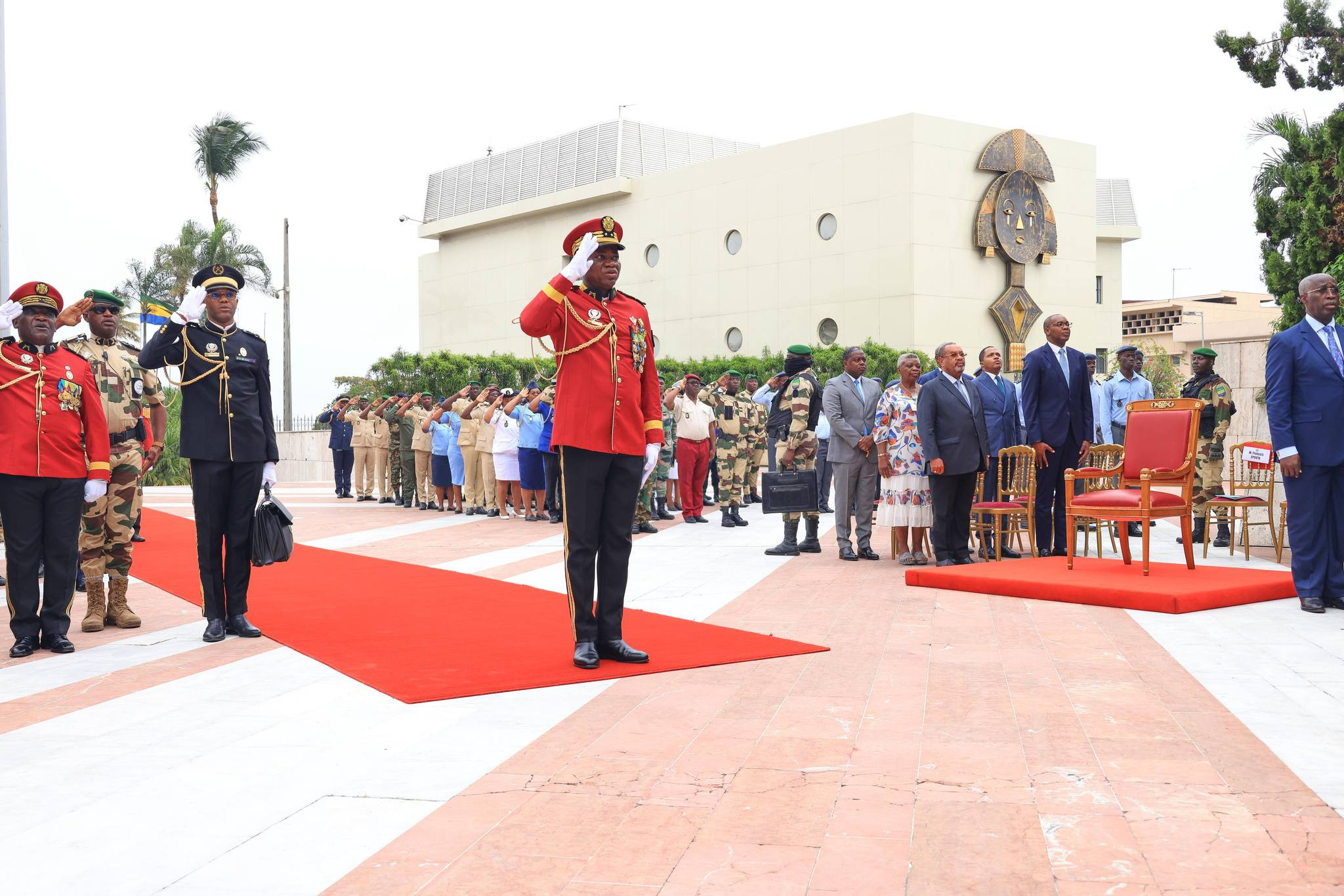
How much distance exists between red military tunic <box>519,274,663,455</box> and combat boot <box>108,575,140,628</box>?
132 inches

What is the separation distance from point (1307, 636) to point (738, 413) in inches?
331

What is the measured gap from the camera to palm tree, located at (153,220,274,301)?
125 ft

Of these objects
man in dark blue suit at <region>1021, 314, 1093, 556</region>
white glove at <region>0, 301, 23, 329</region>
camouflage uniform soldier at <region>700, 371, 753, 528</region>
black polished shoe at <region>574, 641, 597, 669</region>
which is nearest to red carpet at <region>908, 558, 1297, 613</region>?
man in dark blue suit at <region>1021, 314, 1093, 556</region>

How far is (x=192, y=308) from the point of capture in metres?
6.45

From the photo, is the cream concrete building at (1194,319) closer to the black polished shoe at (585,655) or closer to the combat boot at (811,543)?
the combat boot at (811,543)

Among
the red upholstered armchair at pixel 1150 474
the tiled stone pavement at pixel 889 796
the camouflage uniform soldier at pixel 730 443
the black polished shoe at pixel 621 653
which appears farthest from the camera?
the camouflage uniform soldier at pixel 730 443

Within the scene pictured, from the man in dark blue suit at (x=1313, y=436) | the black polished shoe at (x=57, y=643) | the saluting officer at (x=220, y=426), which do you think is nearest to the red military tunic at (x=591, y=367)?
the saluting officer at (x=220, y=426)

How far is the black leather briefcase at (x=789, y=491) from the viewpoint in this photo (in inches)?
393

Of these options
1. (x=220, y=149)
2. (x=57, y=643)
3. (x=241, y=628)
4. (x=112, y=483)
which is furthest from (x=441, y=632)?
(x=220, y=149)

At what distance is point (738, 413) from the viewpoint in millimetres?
14055

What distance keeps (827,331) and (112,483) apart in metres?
27.5

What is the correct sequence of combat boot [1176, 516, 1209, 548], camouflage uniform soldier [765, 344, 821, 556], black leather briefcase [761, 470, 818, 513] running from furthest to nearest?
1. combat boot [1176, 516, 1209, 548]
2. camouflage uniform soldier [765, 344, 821, 556]
3. black leather briefcase [761, 470, 818, 513]

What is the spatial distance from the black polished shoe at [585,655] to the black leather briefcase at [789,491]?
4.62m

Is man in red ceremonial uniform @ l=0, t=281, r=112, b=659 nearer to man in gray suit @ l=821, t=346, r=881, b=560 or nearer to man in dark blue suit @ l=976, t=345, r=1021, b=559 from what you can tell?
man in gray suit @ l=821, t=346, r=881, b=560
